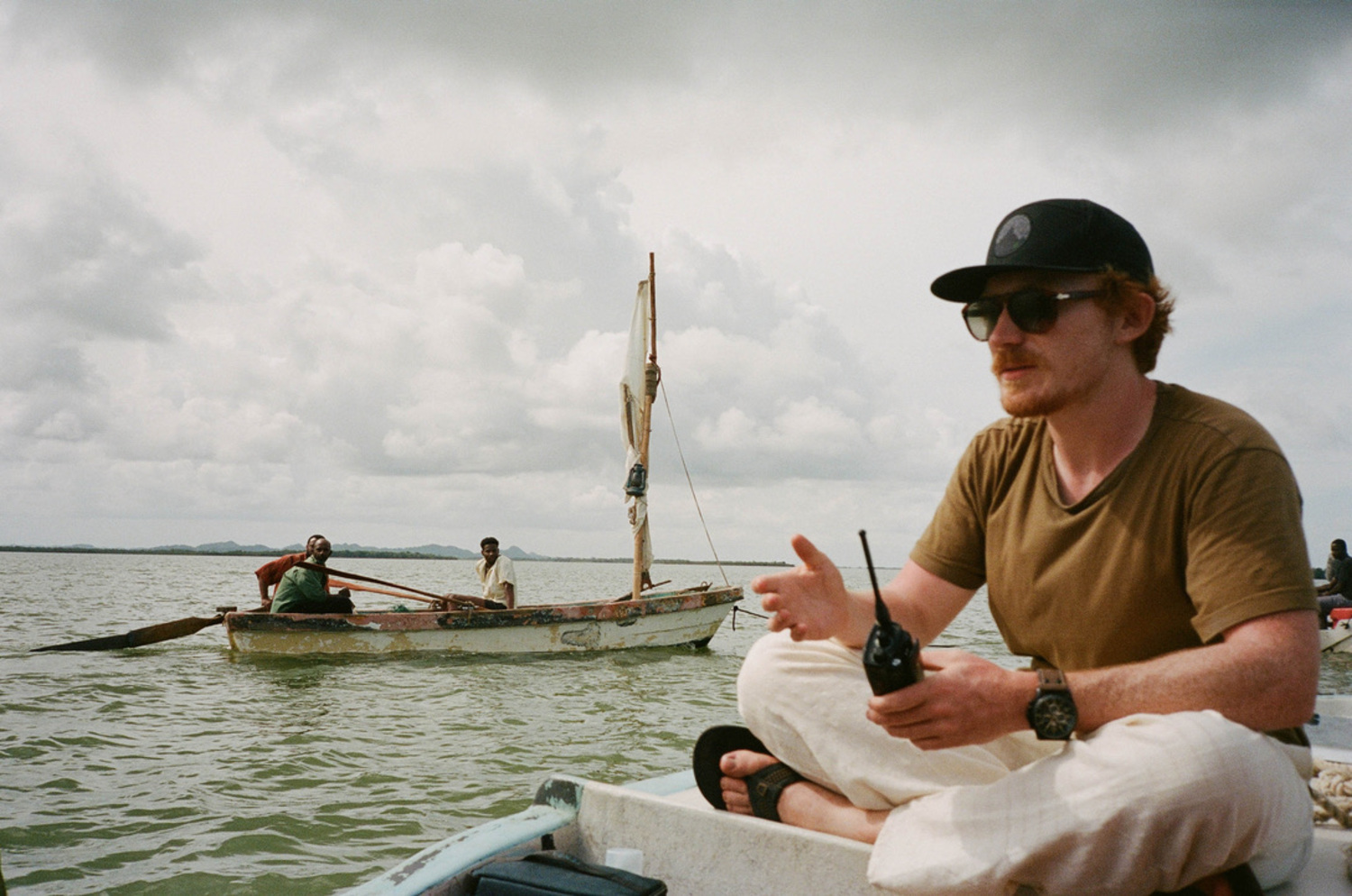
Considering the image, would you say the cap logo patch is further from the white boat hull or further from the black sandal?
the white boat hull

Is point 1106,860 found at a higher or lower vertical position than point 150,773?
higher

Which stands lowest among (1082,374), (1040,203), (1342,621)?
(1342,621)

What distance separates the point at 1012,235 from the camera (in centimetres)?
203

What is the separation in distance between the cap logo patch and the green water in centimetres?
451

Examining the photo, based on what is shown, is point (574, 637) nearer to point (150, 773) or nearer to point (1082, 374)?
point (150, 773)

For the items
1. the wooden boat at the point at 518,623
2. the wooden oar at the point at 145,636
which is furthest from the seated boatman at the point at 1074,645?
the wooden oar at the point at 145,636

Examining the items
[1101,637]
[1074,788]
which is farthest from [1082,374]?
[1074,788]

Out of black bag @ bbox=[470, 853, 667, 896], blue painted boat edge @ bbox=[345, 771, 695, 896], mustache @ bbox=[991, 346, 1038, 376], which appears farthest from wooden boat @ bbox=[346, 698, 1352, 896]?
mustache @ bbox=[991, 346, 1038, 376]

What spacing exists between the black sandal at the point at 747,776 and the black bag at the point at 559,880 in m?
0.33

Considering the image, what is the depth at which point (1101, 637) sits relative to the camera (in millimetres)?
1877

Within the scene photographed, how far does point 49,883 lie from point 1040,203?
5890mm

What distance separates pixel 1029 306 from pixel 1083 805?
111cm

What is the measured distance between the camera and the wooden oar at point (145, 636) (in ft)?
43.8

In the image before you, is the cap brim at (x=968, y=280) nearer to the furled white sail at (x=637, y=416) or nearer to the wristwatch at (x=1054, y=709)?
the wristwatch at (x=1054, y=709)
